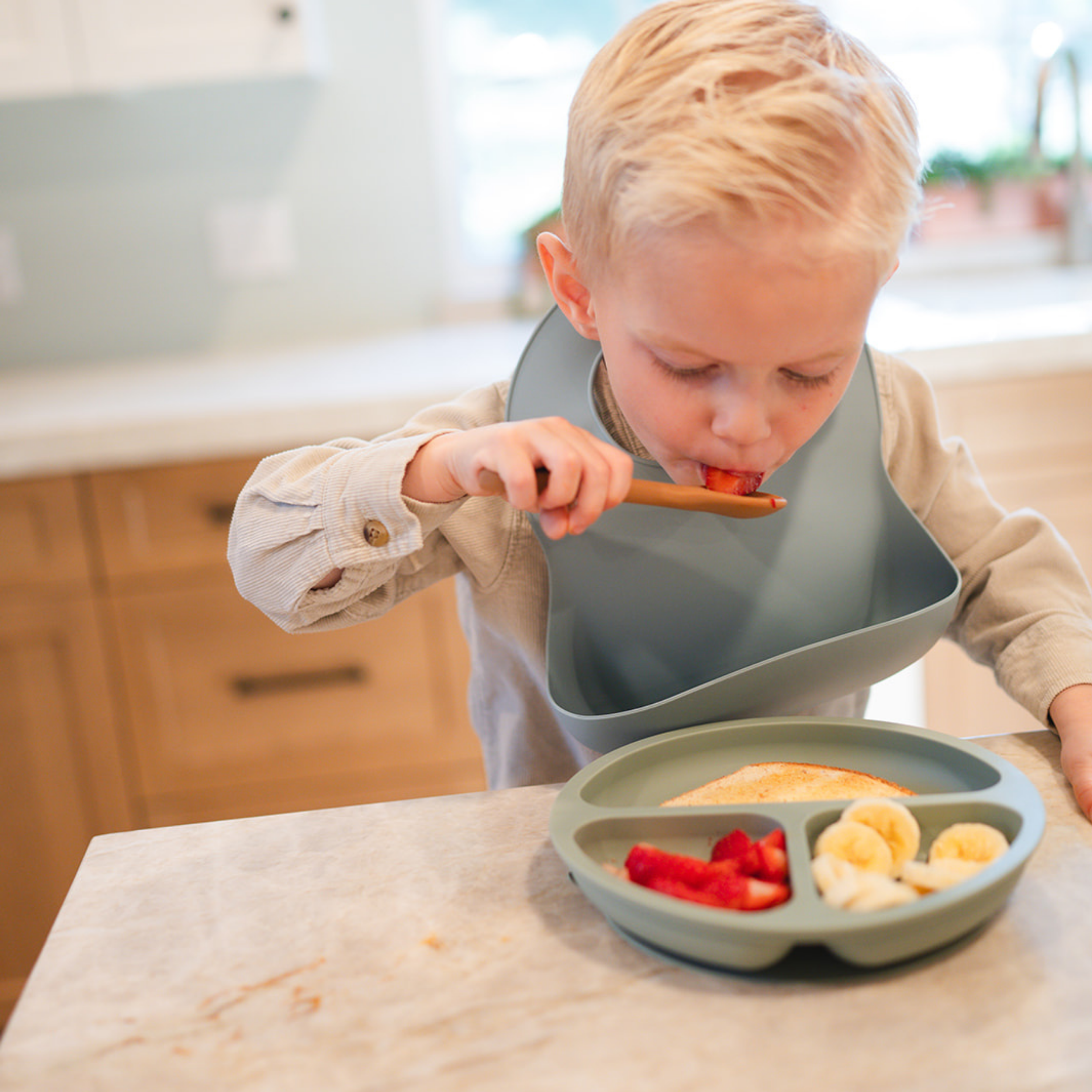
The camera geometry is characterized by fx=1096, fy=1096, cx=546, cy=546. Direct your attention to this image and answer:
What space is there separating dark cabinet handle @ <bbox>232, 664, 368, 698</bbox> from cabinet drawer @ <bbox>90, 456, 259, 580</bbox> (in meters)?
0.19

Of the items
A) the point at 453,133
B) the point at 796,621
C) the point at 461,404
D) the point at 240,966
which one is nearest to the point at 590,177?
the point at 461,404

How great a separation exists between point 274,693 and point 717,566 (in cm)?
96

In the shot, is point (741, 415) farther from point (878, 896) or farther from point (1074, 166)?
point (1074, 166)

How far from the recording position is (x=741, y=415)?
0.68m

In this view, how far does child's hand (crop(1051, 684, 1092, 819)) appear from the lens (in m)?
0.63

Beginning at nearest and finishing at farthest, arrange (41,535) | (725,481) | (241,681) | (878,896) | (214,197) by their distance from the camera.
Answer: (878,896)
(725,481)
(41,535)
(241,681)
(214,197)

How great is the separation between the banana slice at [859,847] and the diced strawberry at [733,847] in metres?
0.04

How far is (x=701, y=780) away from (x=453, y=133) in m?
1.87

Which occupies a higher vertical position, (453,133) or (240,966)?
(453,133)

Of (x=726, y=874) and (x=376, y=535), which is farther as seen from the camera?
(x=376, y=535)

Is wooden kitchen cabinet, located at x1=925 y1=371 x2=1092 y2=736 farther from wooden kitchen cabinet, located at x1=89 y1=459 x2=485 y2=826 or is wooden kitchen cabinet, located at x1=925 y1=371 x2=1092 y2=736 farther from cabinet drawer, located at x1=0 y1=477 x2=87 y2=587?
cabinet drawer, located at x1=0 y1=477 x2=87 y2=587

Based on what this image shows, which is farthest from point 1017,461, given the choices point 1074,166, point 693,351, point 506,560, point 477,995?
point 477,995

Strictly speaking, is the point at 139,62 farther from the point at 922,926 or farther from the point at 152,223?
the point at 922,926

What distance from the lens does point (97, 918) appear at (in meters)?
0.59
